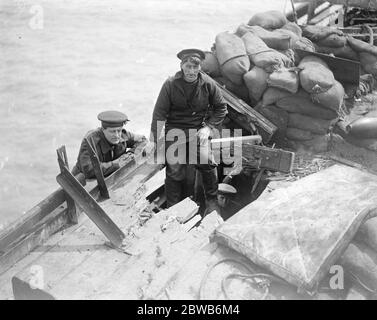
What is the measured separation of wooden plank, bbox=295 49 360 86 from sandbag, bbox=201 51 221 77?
5.21ft

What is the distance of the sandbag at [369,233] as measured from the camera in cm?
321

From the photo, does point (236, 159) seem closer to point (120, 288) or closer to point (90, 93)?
point (120, 288)

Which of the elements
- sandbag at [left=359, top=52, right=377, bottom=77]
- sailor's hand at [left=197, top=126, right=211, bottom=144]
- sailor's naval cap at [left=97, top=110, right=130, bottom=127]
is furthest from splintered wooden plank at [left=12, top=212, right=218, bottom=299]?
sandbag at [left=359, top=52, right=377, bottom=77]

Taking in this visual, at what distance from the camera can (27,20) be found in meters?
20.8

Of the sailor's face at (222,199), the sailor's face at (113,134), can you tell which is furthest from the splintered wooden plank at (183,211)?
the sailor's face at (222,199)

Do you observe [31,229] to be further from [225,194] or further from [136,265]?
[225,194]

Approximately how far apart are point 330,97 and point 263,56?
127 centimetres

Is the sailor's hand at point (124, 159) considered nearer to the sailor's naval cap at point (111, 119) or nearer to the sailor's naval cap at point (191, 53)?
the sailor's naval cap at point (111, 119)

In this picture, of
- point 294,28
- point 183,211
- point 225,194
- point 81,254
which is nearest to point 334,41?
point 294,28

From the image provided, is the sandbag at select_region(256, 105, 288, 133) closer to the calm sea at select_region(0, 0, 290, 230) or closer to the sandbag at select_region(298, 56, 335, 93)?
the sandbag at select_region(298, 56, 335, 93)

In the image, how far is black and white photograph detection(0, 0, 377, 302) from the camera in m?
3.13

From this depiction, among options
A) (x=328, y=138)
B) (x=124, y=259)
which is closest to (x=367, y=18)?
(x=328, y=138)

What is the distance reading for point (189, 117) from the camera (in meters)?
5.24

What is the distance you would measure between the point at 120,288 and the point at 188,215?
1.25m
